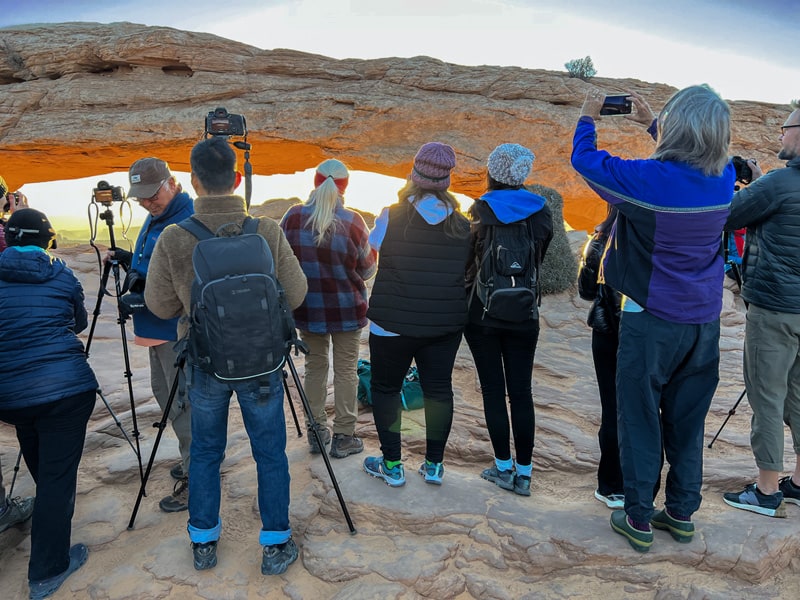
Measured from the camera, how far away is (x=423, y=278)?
3.06 meters

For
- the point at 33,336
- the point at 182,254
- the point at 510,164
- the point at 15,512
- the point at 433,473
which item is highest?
the point at 510,164

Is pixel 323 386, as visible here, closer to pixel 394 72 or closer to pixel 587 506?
pixel 587 506

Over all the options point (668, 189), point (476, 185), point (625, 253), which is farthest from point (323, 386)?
point (476, 185)

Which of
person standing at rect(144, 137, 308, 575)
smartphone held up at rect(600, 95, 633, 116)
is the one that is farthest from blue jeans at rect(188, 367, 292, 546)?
smartphone held up at rect(600, 95, 633, 116)

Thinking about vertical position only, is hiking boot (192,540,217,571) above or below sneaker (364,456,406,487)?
below

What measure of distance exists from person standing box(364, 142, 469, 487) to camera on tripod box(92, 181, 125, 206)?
1.88m

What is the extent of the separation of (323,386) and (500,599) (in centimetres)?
178

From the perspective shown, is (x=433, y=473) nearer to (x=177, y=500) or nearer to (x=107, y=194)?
(x=177, y=500)

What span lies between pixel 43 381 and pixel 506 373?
2560 millimetres

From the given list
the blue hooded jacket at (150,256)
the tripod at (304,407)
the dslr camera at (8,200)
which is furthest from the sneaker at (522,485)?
the dslr camera at (8,200)

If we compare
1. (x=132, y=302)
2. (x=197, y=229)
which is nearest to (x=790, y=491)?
(x=197, y=229)

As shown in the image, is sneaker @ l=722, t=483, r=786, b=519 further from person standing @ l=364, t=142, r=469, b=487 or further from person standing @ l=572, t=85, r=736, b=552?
person standing @ l=364, t=142, r=469, b=487

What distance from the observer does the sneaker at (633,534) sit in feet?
9.32

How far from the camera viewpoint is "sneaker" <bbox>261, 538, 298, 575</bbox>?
2.85 m
